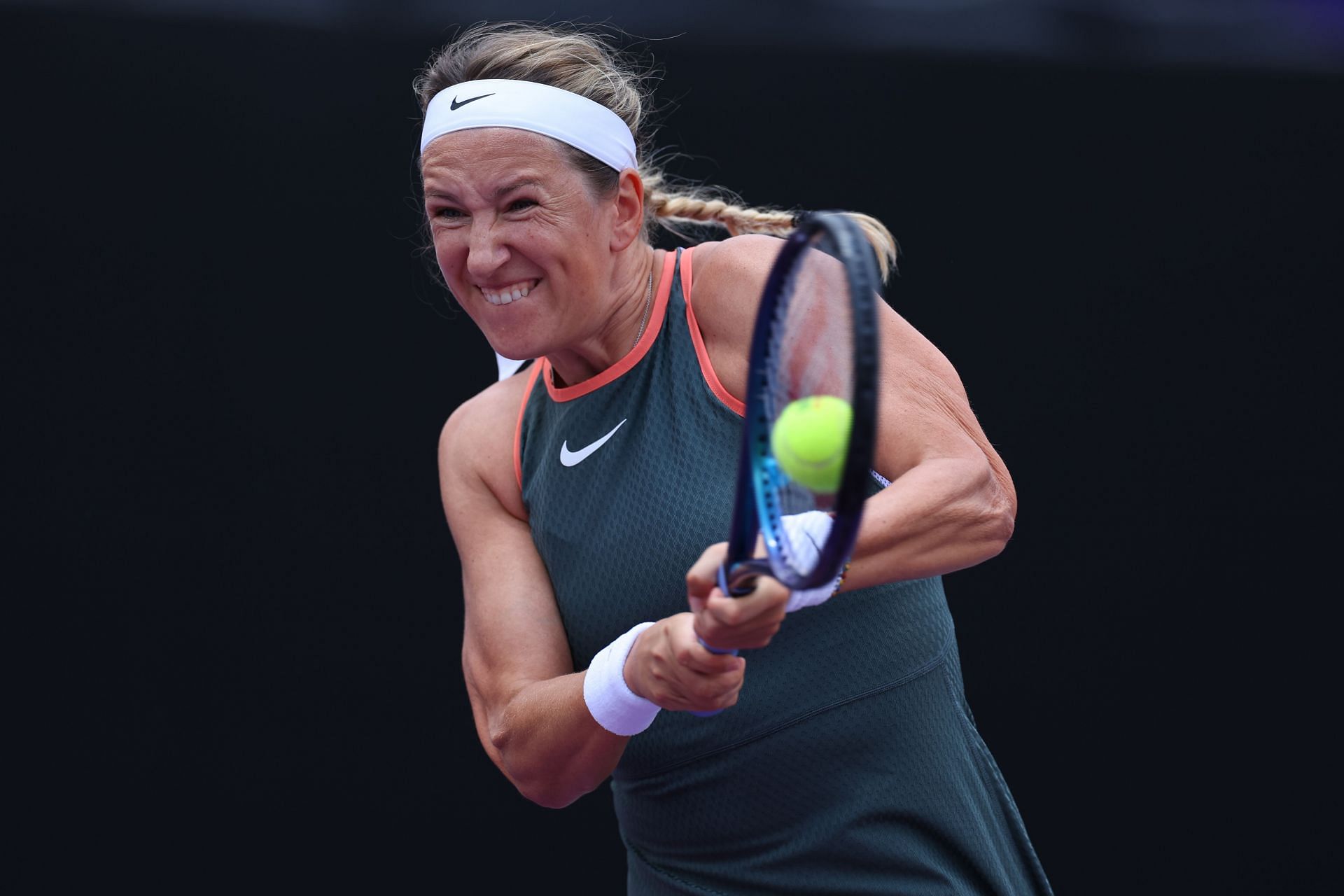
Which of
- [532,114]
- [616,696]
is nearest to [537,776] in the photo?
[616,696]

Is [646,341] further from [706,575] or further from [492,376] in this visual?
[492,376]

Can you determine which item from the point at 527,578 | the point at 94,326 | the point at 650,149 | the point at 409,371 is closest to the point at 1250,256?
the point at 650,149

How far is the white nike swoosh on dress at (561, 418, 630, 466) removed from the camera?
1530 mm

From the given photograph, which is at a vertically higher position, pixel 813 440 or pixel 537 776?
pixel 813 440

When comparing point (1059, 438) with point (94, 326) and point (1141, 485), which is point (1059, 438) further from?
point (94, 326)

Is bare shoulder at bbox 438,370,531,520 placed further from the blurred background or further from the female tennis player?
the blurred background

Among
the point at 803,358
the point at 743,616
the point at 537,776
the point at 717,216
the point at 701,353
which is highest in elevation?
the point at 717,216

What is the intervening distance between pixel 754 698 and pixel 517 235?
1.77 feet

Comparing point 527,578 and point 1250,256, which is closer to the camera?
point 527,578

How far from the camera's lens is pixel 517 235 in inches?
55.3

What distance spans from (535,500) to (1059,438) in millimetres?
1536

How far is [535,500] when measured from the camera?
5.22ft

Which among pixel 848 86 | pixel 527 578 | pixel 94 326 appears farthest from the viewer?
pixel 848 86

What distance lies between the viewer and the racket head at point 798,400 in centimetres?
99
